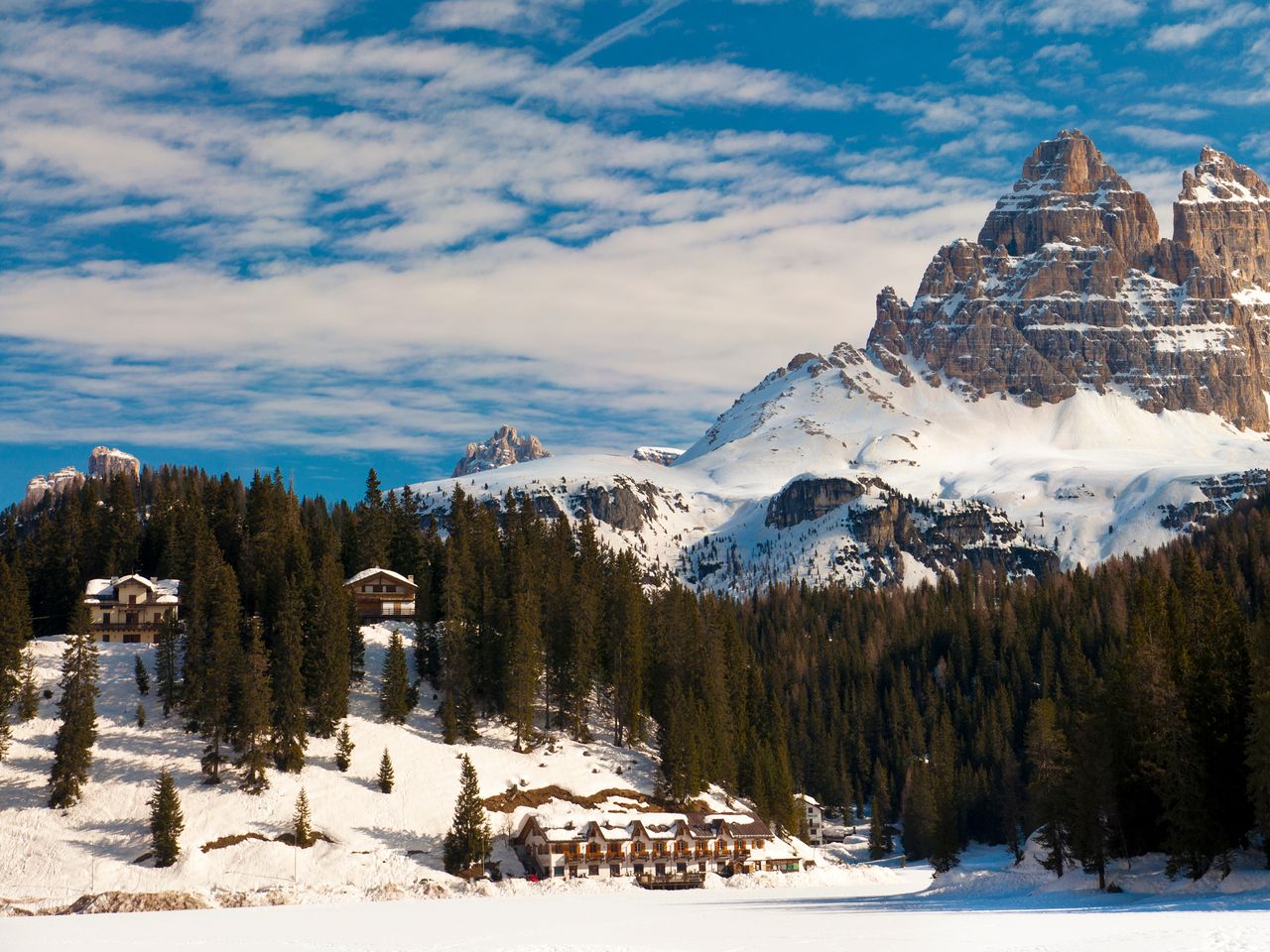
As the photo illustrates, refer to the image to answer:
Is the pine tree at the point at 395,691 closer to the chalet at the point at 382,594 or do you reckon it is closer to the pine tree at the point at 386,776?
the pine tree at the point at 386,776

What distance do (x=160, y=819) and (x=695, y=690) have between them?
51.6 m

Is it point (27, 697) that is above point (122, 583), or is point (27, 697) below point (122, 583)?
below

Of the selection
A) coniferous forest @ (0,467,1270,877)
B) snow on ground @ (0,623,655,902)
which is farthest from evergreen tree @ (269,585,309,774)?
snow on ground @ (0,623,655,902)

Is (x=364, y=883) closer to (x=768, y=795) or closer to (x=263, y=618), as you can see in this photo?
(x=263, y=618)

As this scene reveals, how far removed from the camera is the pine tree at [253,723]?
107438 millimetres

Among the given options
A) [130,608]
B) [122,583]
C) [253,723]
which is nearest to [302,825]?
[253,723]

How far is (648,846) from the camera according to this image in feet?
358

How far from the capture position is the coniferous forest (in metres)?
82.2

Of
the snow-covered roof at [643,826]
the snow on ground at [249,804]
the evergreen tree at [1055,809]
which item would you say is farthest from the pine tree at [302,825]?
the evergreen tree at [1055,809]

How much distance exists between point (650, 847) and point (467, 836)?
14335mm

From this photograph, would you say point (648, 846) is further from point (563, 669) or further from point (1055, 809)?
point (1055, 809)

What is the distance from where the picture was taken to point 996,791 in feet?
572

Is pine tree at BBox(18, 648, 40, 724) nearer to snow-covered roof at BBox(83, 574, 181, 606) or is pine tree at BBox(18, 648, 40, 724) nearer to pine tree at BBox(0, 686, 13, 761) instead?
pine tree at BBox(0, 686, 13, 761)

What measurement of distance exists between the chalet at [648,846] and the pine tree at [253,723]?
774 inches
